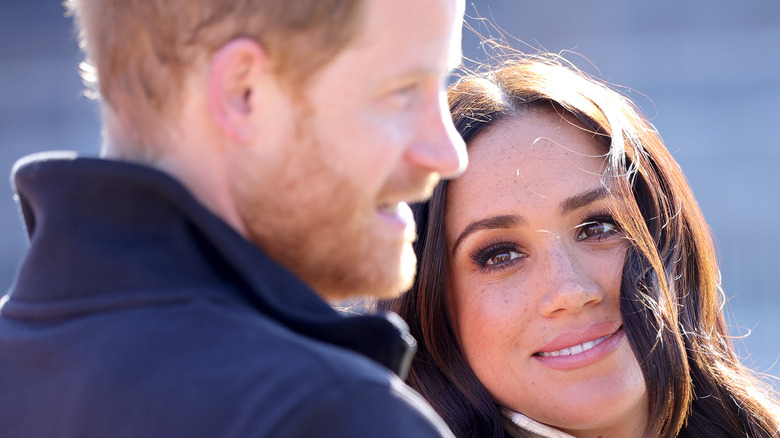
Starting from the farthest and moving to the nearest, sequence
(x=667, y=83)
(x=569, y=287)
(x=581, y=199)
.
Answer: (x=667, y=83)
(x=581, y=199)
(x=569, y=287)

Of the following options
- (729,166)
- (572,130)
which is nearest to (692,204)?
(572,130)

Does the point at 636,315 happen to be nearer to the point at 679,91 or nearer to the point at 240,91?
the point at 240,91

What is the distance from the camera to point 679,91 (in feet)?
46.6

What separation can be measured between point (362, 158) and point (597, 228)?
1364mm

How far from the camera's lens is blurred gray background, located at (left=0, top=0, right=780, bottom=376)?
13133 mm

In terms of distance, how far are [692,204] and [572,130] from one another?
40 cm

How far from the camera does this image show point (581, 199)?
86.4 inches

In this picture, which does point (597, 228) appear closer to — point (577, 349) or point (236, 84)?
point (577, 349)

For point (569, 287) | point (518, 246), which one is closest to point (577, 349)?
point (569, 287)

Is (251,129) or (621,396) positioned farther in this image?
(621,396)

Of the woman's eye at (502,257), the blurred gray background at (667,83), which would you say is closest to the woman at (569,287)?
the woman's eye at (502,257)

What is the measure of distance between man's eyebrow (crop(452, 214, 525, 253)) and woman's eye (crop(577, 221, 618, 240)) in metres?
0.15

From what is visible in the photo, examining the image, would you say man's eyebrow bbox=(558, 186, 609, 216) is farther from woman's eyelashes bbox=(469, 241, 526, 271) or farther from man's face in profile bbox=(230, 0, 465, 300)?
man's face in profile bbox=(230, 0, 465, 300)

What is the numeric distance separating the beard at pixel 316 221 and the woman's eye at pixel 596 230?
1.26 m
